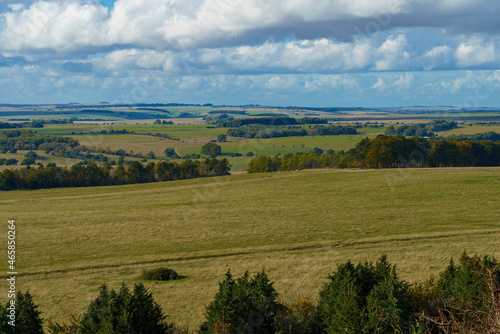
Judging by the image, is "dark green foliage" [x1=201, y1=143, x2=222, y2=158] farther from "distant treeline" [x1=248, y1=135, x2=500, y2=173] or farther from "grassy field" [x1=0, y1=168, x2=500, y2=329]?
"grassy field" [x1=0, y1=168, x2=500, y2=329]

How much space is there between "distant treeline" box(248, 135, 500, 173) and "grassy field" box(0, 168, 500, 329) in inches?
430

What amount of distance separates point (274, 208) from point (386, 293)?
5083cm

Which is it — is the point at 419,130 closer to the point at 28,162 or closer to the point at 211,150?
the point at 211,150

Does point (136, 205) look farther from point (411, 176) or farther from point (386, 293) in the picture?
point (386, 293)

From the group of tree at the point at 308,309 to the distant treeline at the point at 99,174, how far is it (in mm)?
95568

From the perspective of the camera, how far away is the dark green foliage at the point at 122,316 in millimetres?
17297

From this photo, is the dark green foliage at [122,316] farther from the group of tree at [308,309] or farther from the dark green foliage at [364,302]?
the dark green foliage at [364,302]

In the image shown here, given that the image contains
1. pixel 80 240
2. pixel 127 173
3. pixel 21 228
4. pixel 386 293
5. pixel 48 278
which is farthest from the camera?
pixel 127 173

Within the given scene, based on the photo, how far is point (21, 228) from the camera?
6044 centimetres

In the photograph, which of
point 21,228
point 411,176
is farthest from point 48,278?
point 411,176

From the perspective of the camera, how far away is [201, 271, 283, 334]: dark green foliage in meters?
18.6

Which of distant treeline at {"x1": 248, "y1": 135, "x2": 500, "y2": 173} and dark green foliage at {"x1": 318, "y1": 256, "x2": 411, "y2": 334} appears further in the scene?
distant treeline at {"x1": 248, "y1": 135, "x2": 500, "y2": 173}

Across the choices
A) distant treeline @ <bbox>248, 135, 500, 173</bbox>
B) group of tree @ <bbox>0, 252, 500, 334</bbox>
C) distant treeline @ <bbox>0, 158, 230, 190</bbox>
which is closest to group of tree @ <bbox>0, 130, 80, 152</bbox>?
distant treeline @ <bbox>0, 158, 230, 190</bbox>

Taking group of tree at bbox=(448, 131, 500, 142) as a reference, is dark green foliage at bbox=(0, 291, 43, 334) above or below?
below
